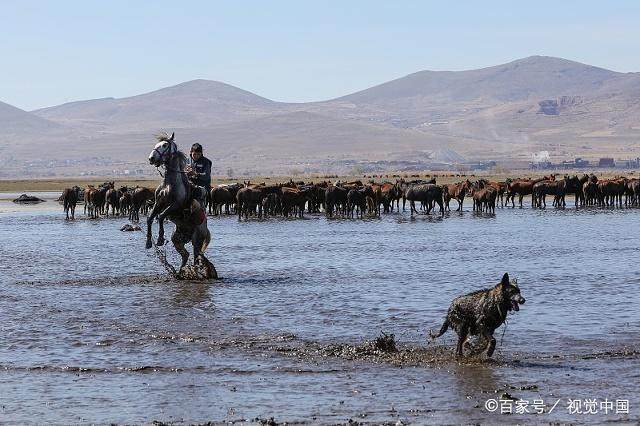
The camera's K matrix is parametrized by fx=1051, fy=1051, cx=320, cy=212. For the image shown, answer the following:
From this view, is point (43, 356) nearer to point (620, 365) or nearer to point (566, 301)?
point (620, 365)

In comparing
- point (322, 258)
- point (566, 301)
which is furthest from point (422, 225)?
point (566, 301)

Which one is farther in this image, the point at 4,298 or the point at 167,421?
the point at 4,298

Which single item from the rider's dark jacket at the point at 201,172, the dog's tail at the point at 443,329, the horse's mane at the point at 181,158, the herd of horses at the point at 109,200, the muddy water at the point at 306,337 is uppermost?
the horse's mane at the point at 181,158

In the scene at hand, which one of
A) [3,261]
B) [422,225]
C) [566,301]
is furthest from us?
[422,225]

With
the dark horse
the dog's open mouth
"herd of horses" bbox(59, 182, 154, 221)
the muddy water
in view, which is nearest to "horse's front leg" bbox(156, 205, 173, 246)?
the dark horse

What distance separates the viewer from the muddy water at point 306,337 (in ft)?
29.0

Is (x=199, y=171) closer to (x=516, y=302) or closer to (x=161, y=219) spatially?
(x=161, y=219)

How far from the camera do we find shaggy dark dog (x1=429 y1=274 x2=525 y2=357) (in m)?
10.2

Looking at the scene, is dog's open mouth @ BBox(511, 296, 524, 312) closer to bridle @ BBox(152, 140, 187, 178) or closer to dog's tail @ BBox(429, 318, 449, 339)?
dog's tail @ BBox(429, 318, 449, 339)

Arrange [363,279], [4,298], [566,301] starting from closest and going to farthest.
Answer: [566,301]
[4,298]
[363,279]

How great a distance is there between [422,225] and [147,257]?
574 inches

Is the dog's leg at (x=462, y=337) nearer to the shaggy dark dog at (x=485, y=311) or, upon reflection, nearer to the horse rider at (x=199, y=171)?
the shaggy dark dog at (x=485, y=311)

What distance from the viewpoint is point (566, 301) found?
1471 centimetres

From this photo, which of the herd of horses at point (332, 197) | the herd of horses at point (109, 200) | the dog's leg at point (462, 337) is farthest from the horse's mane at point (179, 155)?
the herd of horses at point (109, 200)
